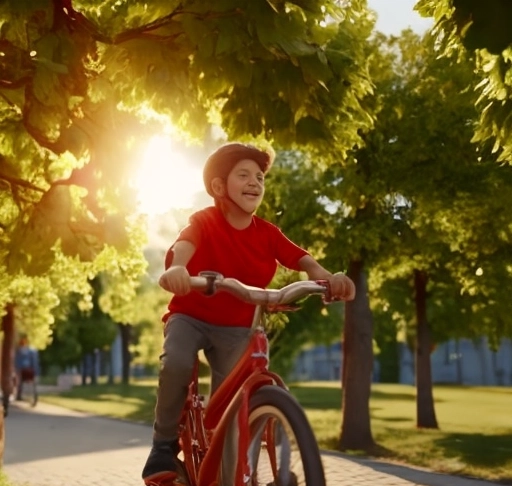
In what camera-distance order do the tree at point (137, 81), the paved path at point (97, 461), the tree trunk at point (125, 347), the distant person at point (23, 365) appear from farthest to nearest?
the tree trunk at point (125, 347)
the distant person at point (23, 365)
the paved path at point (97, 461)
the tree at point (137, 81)

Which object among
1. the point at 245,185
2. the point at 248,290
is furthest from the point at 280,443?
the point at 245,185

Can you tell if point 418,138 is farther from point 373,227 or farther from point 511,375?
point 511,375

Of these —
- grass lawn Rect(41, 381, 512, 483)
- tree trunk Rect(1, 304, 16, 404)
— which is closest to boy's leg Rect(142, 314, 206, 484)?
grass lawn Rect(41, 381, 512, 483)

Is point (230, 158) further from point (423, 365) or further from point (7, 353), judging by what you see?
point (7, 353)

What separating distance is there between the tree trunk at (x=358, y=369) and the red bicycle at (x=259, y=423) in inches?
471

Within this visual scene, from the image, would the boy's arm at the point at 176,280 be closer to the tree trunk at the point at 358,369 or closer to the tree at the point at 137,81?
the tree at the point at 137,81

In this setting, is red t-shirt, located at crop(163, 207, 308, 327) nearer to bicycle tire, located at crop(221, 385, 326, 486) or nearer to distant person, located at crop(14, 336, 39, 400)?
bicycle tire, located at crop(221, 385, 326, 486)

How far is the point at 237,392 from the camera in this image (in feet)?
14.7

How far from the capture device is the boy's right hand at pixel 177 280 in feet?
14.2

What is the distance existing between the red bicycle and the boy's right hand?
3 cm

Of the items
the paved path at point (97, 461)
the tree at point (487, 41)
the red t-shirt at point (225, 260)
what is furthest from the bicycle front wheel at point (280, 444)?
the paved path at point (97, 461)

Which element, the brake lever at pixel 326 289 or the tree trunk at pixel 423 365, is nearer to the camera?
the brake lever at pixel 326 289

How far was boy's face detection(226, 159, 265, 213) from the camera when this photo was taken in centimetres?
499

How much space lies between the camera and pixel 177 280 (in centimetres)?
435
